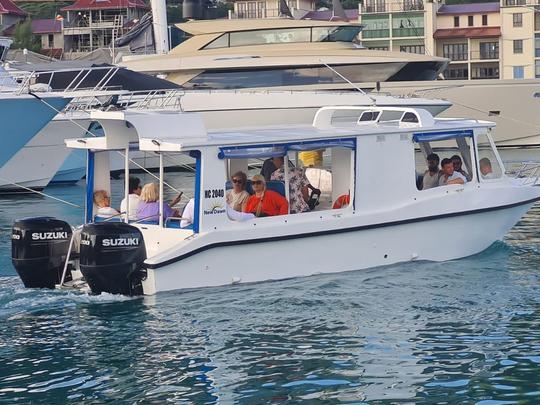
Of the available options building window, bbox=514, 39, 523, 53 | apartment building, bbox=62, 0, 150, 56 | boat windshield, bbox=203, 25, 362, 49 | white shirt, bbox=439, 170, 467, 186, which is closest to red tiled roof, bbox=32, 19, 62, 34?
apartment building, bbox=62, 0, 150, 56

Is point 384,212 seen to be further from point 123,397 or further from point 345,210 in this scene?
point 123,397

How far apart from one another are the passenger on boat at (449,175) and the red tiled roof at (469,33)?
66.4m

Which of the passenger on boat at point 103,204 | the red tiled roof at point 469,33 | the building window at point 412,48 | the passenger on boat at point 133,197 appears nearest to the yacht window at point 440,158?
the passenger on boat at point 133,197

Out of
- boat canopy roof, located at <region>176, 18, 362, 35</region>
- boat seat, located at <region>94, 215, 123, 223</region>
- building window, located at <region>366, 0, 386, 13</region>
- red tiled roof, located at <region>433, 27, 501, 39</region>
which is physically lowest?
boat seat, located at <region>94, 215, 123, 223</region>

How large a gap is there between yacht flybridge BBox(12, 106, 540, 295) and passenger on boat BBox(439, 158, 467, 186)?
51 millimetres

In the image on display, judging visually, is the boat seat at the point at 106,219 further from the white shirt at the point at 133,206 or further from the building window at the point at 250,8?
the building window at the point at 250,8

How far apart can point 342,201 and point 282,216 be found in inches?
45.5

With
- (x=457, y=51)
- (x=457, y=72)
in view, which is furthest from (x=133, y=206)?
(x=457, y=72)

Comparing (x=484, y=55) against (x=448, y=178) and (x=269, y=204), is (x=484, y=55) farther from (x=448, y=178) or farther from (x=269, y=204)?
(x=269, y=204)

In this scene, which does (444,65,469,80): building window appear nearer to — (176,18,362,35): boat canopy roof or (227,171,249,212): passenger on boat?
(176,18,362,35): boat canopy roof

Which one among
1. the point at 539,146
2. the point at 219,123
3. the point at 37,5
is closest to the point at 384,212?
the point at 219,123

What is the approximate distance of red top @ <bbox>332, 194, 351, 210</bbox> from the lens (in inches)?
620

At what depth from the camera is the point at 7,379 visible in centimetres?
1080

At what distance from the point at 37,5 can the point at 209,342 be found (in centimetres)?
10718
